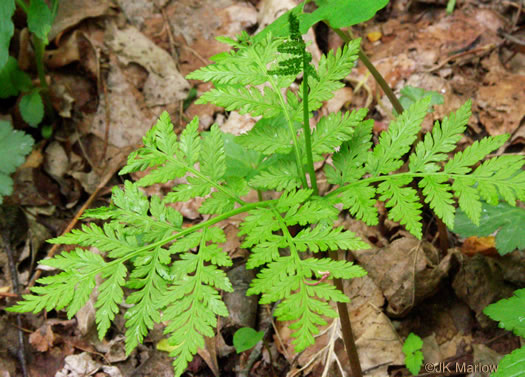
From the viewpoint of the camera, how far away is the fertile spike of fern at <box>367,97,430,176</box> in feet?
5.39

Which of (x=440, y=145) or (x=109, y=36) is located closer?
(x=440, y=145)

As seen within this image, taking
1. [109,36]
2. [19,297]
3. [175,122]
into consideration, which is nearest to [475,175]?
[175,122]

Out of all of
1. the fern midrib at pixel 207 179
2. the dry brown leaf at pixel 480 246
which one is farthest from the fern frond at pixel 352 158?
the dry brown leaf at pixel 480 246

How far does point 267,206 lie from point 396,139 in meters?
0.57

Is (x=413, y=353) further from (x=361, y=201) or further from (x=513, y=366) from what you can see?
(x=361, y=201)

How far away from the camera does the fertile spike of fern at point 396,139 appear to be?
5.39 ft

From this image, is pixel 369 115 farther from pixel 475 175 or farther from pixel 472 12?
pixel 475 175

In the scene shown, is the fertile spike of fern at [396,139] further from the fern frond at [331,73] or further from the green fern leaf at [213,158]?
the green fern leaf at [213,158]

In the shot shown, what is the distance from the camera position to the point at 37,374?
244 cm

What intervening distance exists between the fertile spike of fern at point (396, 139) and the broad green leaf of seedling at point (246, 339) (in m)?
1.06

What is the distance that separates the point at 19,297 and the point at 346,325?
81.6 inches

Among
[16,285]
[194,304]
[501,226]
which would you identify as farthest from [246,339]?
[16,285]

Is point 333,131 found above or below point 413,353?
above

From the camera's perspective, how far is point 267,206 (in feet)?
5.63
